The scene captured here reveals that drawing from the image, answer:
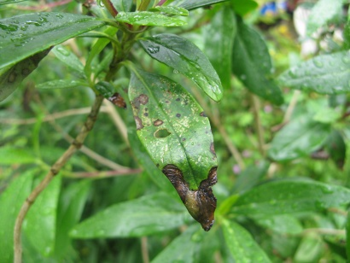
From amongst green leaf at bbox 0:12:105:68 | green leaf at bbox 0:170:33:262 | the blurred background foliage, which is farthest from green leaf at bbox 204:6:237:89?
green leaf at bbox 0:170:33:262

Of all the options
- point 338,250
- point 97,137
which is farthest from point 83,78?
point 97,137

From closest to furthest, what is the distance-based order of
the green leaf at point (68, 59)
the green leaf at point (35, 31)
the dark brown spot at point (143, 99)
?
the green leaf at point (35, 31)
the dark brown spot at point (143, 99)
the green leaf at point (68, 59)

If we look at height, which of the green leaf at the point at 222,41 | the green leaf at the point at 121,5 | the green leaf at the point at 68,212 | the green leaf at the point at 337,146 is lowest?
the green leaf at the point at 68,212

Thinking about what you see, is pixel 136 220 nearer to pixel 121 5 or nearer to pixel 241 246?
pixel 241 246

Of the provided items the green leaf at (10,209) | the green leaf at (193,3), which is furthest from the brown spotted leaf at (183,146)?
the green leaf at (10,209)

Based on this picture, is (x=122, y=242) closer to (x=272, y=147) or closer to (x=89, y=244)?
(x=89, y=244)

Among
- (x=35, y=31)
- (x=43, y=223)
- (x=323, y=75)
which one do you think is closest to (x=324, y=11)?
(x=323, y=75)

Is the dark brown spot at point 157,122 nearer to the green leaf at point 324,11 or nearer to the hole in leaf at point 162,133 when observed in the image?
the hole in leaf at point 162,133

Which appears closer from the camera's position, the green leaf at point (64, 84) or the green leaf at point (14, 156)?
the green leaf at point (64, 84)

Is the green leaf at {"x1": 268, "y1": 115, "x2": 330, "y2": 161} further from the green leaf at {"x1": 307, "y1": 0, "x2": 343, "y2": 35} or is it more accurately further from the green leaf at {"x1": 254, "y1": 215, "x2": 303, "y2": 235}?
the green leaf at {"x1": 307, "y1": 0, "x2": 343, "y2": 35}
